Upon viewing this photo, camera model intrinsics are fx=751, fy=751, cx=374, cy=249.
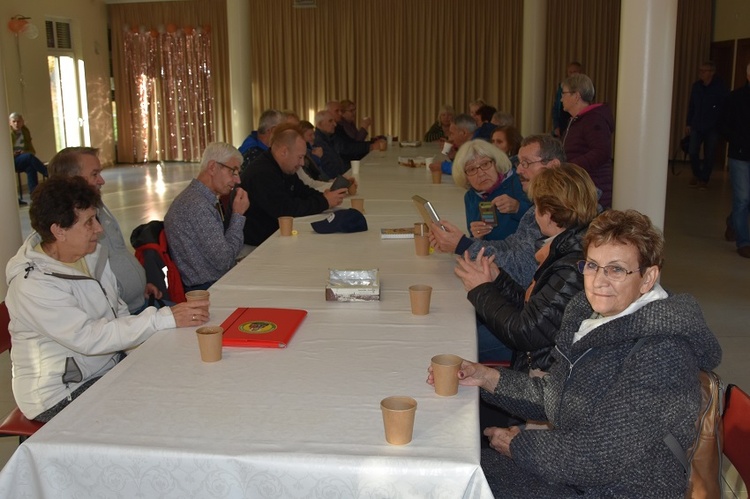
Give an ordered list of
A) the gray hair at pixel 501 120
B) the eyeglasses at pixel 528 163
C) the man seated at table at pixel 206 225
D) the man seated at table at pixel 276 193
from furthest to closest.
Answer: the gray hair at pixel 501 120 → the man seated at table at pixel 276 193 → the man seated at table at pixel 206 225 → the eyeglasses at pixel 528 163

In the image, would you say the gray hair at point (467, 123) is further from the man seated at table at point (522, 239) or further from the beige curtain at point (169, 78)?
the beige curtain at point (169, 78)

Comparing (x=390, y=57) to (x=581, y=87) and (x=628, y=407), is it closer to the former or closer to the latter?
(x=581, y=87)

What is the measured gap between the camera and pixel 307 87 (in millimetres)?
15609

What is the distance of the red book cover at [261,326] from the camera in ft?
7.48

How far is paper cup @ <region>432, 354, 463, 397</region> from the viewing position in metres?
1.88

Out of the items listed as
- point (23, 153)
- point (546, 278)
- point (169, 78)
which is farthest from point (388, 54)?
point (546, 278)

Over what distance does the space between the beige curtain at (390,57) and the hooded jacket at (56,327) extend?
A: 1329cm

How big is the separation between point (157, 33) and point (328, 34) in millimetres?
3495

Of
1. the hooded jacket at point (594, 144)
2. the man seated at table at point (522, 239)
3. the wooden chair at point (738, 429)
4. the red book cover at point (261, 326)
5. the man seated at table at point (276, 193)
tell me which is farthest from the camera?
the hooded jacket at point (594, 144)

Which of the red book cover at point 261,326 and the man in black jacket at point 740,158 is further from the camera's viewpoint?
the man in black jacket at point 740,158

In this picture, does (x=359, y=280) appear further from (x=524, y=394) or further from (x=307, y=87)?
(x=307, y=87)

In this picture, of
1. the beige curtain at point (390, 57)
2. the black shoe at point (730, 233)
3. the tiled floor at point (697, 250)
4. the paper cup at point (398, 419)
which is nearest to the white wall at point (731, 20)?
the tiled floor at point (697, 250)

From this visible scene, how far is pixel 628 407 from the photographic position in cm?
165

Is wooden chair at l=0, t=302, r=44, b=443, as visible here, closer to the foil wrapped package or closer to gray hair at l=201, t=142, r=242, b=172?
the foil wrapped package
